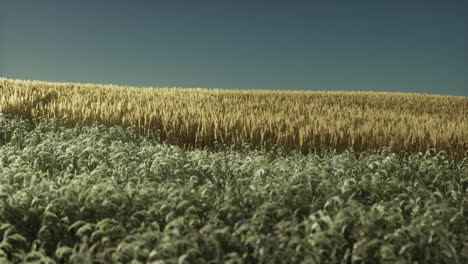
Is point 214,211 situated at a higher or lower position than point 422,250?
higher

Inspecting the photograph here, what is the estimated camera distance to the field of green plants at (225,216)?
3.82 metres

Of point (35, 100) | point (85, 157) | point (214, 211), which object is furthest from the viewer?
point (35, 100)

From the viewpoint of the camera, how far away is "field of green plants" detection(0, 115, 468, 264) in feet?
12.5

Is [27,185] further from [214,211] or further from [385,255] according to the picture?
[385,255]

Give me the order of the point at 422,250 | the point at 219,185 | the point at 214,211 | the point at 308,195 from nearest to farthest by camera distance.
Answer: the point at 422,250
the point at 214,211
the point at 308,195
the point at 219,185

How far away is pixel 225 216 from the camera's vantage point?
4922mm

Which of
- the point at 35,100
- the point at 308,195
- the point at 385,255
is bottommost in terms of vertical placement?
the point at 385,255

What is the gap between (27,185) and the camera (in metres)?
5.61

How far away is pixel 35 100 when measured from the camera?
14.4 meters


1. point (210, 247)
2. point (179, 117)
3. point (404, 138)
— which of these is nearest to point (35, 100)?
point (179, 117)

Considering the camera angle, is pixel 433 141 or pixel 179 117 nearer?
pixel 433 141

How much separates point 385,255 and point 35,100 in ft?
43.5

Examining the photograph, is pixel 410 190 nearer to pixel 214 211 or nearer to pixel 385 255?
pixel 385 255

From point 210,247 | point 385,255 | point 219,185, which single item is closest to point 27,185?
point 219,185
